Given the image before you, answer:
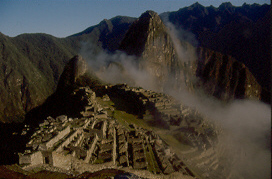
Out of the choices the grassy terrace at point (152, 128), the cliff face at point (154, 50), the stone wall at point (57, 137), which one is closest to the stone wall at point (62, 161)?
the stone wall at point (57, 137)

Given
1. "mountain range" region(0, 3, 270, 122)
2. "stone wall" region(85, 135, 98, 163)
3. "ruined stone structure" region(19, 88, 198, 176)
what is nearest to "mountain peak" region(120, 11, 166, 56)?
"mountain range" region(0, 3, 270, 122)

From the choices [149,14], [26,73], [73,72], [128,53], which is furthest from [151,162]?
[26,73]

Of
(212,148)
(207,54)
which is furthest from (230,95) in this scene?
(212,148)

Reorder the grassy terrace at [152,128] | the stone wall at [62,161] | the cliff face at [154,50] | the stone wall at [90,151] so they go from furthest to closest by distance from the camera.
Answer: the cliff face at [154,50] → the grassy terrace at [152,128] → the stone wall at [90,151] → the stone wall at [62,161]

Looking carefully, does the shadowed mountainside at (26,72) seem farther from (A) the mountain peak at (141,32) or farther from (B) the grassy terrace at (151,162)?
(B) the grassy terrace at (151,162)

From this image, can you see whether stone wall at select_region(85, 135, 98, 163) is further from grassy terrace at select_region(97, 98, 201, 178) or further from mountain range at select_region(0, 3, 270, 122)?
mountain range at select_region(0, 3, 270, 122)

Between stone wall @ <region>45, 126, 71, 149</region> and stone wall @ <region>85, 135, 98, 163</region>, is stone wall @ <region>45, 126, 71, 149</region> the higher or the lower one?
the higher one

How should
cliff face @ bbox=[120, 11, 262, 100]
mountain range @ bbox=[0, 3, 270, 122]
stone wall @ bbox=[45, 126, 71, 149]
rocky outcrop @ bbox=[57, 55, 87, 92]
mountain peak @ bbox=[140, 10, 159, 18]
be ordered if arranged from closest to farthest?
1. stone wall @ bbox=[45, 126, 71, 149]
2. rocky outcrop @ bbox=[57, 55, 87, 92]
3. mountain range @ bbox=[0, 3, 270, 122]
4. cliff face @ bbox=[120, 11, 262, 100]
5. mountain peak @ bbox=[140, 10, 159, 18]

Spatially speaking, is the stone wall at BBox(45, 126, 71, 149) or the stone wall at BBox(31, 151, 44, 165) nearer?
the stone wall at BBox(31, 151, 44, 165)

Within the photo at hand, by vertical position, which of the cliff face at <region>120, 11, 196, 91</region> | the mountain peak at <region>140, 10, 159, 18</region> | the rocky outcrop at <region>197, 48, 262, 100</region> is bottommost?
the rocky outcrop at <region>197, 48, 262, 100</region>

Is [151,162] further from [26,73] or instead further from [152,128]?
[26,73]

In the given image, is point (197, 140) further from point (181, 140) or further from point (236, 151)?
point (236, 151)
